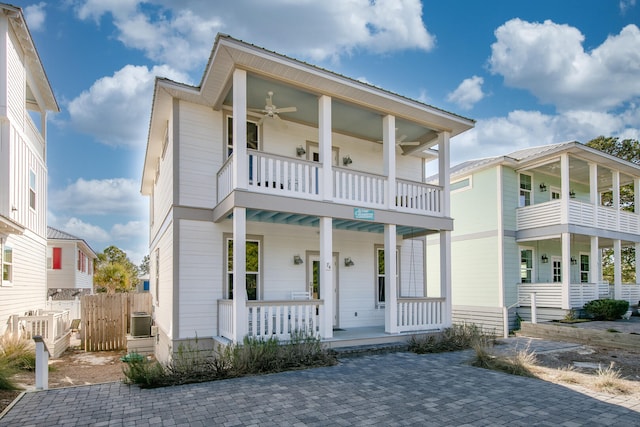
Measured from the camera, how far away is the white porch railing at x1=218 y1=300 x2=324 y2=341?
8422mm

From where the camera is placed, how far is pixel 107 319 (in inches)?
565

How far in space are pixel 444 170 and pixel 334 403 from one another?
797 centimetres

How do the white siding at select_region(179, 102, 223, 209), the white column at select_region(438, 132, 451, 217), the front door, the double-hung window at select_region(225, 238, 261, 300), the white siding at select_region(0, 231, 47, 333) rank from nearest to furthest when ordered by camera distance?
the white siding at select_region(179, 102, 223, 209)
the double-hung window at select_region(225, 238, 261, 300)
the white siding at select_region(0, 231, 47, 333)
the front door
the white column at select_region(438, 132, 451, 217)

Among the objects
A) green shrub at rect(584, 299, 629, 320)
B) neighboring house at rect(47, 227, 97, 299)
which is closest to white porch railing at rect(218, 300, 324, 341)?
green shrub at rect(584, 299, 629, 320)

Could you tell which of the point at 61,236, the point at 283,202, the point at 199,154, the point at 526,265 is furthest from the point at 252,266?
the point at 61,236

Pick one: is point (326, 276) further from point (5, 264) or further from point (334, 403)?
point (5, 264)

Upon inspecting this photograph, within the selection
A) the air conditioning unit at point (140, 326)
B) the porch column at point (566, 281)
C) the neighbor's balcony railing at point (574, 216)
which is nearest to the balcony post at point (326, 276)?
the air conditioning unit at point (140, 326)

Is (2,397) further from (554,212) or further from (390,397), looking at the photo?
(554,212)

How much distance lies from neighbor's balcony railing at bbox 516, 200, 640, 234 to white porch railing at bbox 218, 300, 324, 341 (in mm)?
11673

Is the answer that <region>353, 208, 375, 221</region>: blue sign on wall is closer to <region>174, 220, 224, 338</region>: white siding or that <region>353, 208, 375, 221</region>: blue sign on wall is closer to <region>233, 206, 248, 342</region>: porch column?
<region>233, 206, 248, 342</region>: porch column

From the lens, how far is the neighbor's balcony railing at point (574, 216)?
52.5ft

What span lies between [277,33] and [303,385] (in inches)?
350

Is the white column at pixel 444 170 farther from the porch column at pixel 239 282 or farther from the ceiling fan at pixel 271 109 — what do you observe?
the porch column at pixel 239 282

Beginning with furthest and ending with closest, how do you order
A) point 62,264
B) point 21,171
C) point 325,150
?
point 62,264 → point 21,171 → point 325,150
